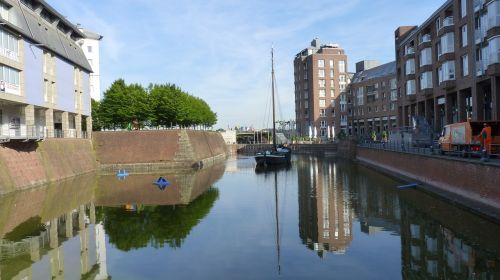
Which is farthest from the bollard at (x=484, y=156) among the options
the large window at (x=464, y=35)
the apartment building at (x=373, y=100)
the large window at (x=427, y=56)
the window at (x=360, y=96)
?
the window at (x=360, y=96)

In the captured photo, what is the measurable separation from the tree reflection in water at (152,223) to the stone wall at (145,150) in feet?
92.3

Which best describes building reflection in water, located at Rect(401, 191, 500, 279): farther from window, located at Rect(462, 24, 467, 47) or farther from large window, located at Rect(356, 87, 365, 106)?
large window, located at Rect(356, 87, 365, 106)

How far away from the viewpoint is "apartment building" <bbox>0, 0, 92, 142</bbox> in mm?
34906

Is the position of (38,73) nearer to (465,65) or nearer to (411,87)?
(465,65)

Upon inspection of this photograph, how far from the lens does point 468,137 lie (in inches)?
1102

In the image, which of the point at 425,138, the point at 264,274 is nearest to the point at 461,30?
the point at 425,138

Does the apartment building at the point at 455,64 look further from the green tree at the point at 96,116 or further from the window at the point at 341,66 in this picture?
the window at the point at 341,66

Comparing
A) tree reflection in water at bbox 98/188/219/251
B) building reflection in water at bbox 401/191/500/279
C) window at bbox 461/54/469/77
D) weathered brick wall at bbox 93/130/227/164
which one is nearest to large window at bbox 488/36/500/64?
window at bbox 461/54/469/77

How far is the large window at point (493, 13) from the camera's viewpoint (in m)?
32.9

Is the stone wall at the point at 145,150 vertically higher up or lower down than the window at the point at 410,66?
lower down

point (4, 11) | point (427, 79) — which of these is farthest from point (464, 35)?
point (4, 11)

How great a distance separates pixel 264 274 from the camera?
13.1 m

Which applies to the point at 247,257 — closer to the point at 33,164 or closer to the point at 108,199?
the point at 108,199

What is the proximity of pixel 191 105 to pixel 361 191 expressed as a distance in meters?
54.3
